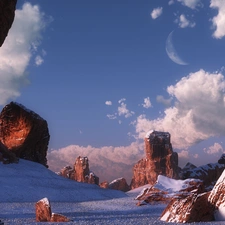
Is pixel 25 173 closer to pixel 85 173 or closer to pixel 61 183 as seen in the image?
pixel 61 183

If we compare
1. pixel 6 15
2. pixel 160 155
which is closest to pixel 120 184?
pixel 160 155

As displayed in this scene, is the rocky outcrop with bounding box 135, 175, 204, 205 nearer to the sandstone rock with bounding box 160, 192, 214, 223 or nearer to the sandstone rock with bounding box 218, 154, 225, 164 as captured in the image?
the sandstone rock with bounding box 160, 192, 214, 223

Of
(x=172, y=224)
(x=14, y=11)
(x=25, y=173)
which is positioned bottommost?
(x=172, y=224)

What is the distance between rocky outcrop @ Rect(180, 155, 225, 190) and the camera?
152 ft

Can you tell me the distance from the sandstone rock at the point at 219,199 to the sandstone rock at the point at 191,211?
23 centimetres

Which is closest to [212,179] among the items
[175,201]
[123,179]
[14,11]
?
[175,201]

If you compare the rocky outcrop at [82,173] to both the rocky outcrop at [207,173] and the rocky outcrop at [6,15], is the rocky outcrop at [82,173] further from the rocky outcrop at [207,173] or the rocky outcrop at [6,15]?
the rocky outcrop at [6,15]

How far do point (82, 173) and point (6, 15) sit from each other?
90307 mm

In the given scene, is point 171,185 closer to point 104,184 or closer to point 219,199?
point 219,199

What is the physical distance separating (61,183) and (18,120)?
1570cm

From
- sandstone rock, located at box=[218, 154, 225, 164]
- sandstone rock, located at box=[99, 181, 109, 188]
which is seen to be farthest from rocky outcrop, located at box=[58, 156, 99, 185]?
sandstone rock, located at box=[218, 154, 225, 164]

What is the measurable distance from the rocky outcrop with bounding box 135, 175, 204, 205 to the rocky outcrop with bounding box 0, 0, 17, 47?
19.2m

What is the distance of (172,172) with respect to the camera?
8369 cm

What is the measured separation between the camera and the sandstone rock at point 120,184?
96.8 m
